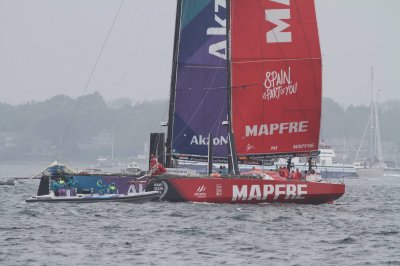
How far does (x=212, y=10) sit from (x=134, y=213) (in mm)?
14747

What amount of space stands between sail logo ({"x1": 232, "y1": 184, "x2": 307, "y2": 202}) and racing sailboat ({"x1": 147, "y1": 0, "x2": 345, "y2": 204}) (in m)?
0.04

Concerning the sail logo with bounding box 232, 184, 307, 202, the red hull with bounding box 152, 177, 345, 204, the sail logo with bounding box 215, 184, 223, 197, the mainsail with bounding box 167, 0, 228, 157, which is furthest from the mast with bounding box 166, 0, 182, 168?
the sail logo with bounding box 232, 184, 307, 202

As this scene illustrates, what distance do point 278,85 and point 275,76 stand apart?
45 centimetres

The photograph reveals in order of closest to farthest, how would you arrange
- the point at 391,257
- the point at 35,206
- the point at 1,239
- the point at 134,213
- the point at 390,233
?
the point at 391,257 → the point at 1,239 → the point at 390,233 → the point at 134,213 → the point at 35,206

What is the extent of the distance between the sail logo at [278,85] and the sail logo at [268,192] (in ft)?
15.0

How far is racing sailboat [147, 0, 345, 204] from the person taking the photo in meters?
48.0

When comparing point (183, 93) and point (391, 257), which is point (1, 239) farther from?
point (183, 93)

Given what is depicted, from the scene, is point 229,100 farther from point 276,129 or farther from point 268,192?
point 268,192

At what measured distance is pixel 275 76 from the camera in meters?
50.4

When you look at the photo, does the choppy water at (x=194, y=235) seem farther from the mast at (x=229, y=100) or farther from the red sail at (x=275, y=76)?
the red sail at (x=275, y=76)

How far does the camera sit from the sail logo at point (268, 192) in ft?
156

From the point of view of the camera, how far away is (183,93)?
54.0 meters

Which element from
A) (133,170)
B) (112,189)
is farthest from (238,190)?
(133,170)

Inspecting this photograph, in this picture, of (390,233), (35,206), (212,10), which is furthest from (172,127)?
(390,233)
